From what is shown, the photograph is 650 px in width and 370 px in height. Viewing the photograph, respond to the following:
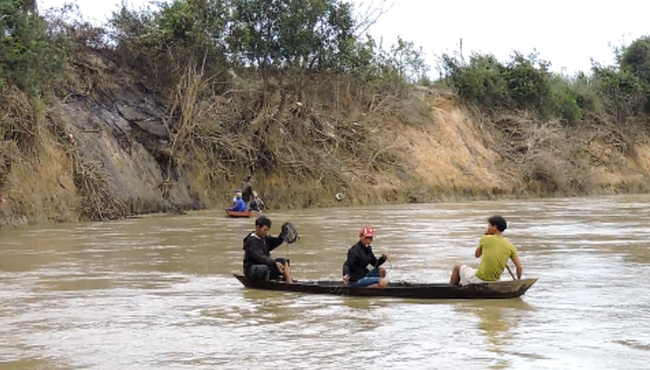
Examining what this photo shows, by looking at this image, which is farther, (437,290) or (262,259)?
(262,259)

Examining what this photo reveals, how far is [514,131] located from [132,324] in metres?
38.5

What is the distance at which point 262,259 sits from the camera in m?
13.3

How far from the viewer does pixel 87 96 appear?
→ 106 ft

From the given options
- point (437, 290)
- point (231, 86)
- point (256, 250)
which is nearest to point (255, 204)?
point (231, 86)

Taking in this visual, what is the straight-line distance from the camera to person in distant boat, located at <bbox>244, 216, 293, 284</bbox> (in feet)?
43.3

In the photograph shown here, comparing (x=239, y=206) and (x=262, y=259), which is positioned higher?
(x=239, y=206)

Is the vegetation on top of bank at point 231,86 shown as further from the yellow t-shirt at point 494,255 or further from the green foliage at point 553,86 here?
the yellow t-shirt at point 494,255

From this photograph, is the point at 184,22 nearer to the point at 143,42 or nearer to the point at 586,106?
the point at 143,42

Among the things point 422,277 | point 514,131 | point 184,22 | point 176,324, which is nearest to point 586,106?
point 514,131

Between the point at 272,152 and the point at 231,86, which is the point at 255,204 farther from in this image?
the point at 231,86

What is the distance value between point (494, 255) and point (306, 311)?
2.47 meters

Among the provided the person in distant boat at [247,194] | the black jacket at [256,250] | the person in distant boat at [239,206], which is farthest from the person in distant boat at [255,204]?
the black jacket at [256,250]

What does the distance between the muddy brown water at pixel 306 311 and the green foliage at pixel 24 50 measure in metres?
6.00

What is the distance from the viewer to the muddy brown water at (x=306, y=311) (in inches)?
347
